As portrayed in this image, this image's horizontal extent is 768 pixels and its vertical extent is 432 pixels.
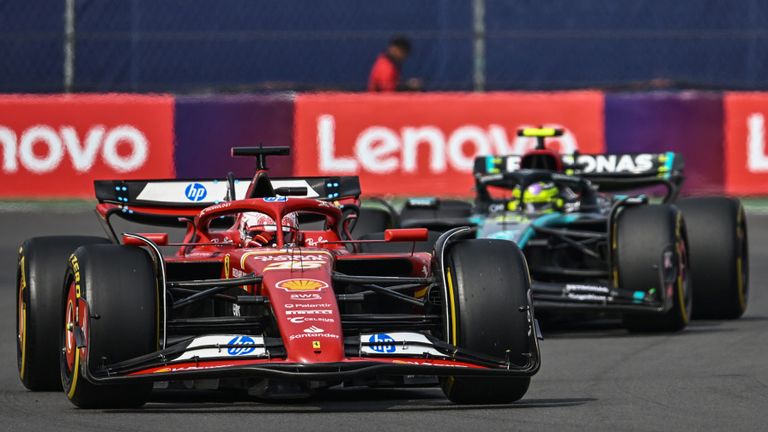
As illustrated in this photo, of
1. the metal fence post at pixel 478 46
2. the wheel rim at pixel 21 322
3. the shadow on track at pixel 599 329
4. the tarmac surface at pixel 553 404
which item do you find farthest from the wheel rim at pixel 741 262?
the metal fence post at pixel 478 46

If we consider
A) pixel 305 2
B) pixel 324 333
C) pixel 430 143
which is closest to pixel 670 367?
pixel 324 333

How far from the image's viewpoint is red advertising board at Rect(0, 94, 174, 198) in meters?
19.1

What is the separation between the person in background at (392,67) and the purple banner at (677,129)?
231 cm

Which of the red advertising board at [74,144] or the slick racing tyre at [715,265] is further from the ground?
the red advertising board at [74,144]

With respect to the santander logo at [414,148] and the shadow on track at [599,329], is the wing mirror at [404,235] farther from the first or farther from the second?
the santander logo at [414,148]

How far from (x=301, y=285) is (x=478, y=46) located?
→ 41.2 ft

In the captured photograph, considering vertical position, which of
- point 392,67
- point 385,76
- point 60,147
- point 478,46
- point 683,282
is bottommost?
point 683,282

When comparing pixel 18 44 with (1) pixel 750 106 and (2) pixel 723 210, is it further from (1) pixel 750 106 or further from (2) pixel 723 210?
(2) pixel 723 210

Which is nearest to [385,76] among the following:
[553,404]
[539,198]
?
[539,198]

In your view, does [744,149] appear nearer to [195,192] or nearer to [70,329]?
[195,192]

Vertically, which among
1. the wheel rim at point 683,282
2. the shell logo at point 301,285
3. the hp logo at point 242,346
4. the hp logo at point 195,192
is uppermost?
the hp logo at point 195,192

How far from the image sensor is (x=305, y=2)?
66.8 feet

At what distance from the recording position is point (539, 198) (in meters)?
13.4

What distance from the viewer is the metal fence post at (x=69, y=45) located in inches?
785
